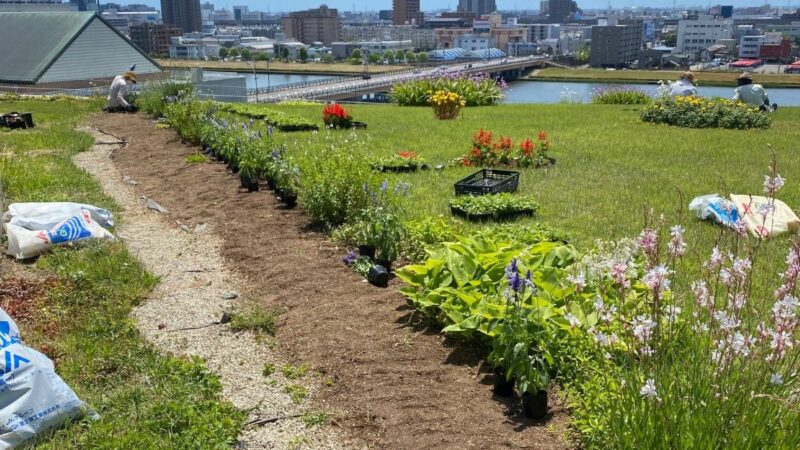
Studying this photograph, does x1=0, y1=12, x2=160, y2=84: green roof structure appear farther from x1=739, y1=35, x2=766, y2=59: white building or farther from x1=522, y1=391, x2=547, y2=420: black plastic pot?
x1=739, y1=35, x2=766, y2=59: white building

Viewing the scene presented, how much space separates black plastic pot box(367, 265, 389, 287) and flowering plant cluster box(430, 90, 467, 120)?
10938 mm

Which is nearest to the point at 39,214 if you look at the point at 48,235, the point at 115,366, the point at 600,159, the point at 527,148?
the point at 48,235

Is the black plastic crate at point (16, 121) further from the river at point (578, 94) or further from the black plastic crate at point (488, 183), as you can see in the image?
the river at point (578, 94)

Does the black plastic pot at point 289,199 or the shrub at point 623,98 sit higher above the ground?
the shrub at point 623,98

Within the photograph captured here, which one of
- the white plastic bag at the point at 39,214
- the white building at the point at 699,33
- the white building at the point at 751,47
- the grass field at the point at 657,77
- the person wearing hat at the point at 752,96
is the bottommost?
the grass field at the point at 657,77

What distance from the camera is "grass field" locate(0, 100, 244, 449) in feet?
11.7

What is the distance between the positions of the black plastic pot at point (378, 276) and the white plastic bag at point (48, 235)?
3.02 metres

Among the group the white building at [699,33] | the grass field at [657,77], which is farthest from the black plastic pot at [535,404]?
the white building at [699,33]

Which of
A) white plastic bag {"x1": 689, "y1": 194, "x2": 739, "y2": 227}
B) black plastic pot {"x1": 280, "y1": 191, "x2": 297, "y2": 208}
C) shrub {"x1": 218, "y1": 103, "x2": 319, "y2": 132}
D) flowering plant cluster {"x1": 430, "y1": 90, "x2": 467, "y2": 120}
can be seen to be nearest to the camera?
white plastic bag {"x1": 689, "y1": 194, "x2": 739, "y2": 227}

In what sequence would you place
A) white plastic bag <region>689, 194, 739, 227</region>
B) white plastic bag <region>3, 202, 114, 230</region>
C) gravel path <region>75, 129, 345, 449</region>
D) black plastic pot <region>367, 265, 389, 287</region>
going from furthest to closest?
white plastic bag <region>689, 194, 739, 227</region> < white plastic bag <region>3, 202, 114, 230</region> < black plastic pot <region>367, 265, 389, 287</region> < gravel path <region>75, 129, 345, 449</region>

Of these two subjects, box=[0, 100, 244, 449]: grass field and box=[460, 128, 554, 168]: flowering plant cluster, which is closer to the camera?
box=[0, 100, 244, 449]: grass field

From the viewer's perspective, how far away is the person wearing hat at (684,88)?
16.5 m

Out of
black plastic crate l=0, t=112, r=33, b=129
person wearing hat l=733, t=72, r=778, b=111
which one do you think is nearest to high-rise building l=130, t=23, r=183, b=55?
black plastic crate l=0, t=112, r=33, b=129

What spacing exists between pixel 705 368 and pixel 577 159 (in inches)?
325
